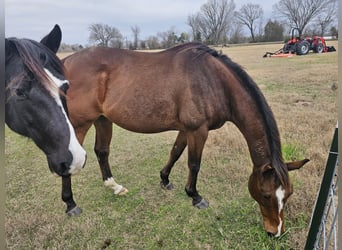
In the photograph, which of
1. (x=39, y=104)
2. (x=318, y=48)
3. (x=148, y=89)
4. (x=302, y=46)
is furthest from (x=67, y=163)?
(x=318, y=48)

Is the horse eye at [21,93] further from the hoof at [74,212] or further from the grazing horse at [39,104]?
the hoof at [74,212]

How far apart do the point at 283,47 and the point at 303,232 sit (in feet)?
47.4

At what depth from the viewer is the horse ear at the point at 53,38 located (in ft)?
5.20

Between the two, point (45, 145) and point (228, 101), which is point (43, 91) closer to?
point (45, 145)

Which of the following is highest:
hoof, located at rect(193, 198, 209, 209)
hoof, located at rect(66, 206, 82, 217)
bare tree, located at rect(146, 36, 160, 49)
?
bare tree, located at rect(146, 36, 160, 49)

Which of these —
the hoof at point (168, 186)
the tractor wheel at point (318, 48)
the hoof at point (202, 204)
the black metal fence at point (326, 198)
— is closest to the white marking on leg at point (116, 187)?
the hoof at point (168, 186)

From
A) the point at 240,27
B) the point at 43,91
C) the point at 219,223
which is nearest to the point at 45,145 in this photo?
the point at 43,91

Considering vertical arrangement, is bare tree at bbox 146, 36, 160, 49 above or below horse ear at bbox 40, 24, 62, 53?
above

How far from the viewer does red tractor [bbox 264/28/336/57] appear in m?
13.8

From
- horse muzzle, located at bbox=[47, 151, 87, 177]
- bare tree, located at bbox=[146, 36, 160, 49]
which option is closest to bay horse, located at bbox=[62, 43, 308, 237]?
horse muzzle, located at bbox=[47, 151, 87, 177]

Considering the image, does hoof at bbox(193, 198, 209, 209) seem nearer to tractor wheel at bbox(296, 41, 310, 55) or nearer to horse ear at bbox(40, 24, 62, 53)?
horse ear at bbox(40, 24, 62, 53)

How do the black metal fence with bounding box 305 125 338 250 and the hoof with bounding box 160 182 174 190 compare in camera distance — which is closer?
the black metal fence with bounding box 305 125 338 250

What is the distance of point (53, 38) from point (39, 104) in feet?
2.24

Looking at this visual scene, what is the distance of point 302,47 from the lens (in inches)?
548
